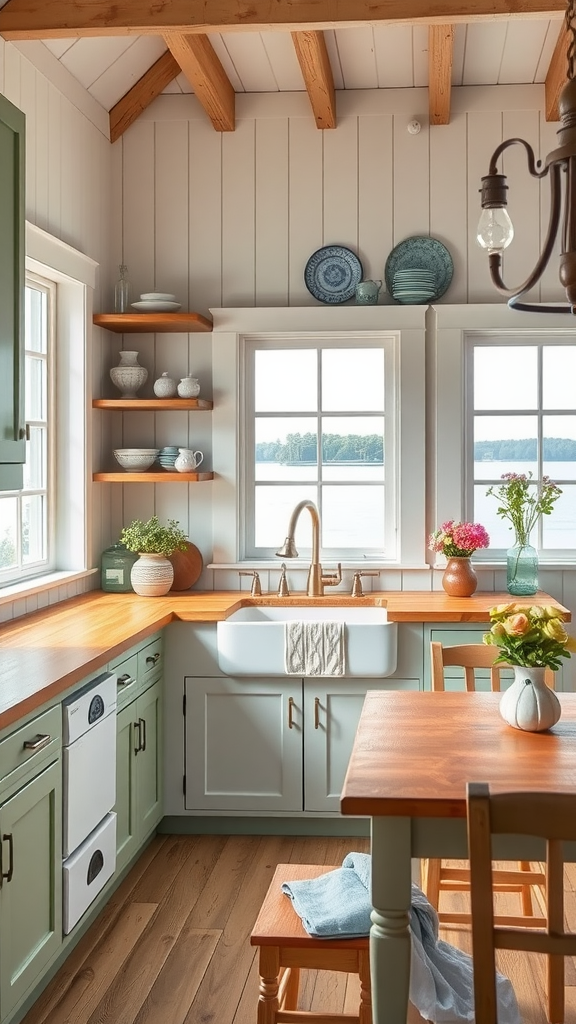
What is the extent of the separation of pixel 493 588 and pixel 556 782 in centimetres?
254

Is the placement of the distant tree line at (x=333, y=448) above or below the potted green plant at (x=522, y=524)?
above

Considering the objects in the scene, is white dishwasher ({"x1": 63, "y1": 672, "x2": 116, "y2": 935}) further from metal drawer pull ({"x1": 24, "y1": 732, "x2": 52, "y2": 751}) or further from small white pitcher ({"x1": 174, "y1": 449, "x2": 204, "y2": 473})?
small white pitcher ({"x1": 174, "y1": 449, "x2": 204, "y2": 473})

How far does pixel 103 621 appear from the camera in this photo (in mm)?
3672

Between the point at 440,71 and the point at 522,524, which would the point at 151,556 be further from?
the point at 440,71

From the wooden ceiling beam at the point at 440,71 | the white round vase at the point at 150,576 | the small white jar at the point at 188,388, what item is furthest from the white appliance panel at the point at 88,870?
the wooden ceiling beam at the point at 440,71

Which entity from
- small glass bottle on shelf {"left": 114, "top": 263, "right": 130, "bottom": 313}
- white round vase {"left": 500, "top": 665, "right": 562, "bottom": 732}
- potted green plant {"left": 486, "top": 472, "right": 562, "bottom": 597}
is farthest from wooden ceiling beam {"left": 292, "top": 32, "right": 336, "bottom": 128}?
white round vase {"left": 500, "top": 665, "right": 562, "bottom": 732}

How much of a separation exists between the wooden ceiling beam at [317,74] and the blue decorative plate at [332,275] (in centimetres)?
56

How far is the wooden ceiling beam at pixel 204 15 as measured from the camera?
340 cm

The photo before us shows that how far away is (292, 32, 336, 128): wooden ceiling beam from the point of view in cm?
389

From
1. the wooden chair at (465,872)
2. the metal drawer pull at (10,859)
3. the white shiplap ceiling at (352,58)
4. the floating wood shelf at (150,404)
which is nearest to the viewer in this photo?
the metal drawer pull at (10,859)

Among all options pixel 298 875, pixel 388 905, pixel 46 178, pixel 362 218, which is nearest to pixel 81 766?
pixel 298 875

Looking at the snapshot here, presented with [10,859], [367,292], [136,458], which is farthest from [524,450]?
[10,859]

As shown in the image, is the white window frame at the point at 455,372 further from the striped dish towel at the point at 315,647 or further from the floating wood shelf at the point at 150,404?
the floating wood shelf at the point at 150,404

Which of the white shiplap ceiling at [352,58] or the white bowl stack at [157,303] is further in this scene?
the white bowl stack at [157,303]
